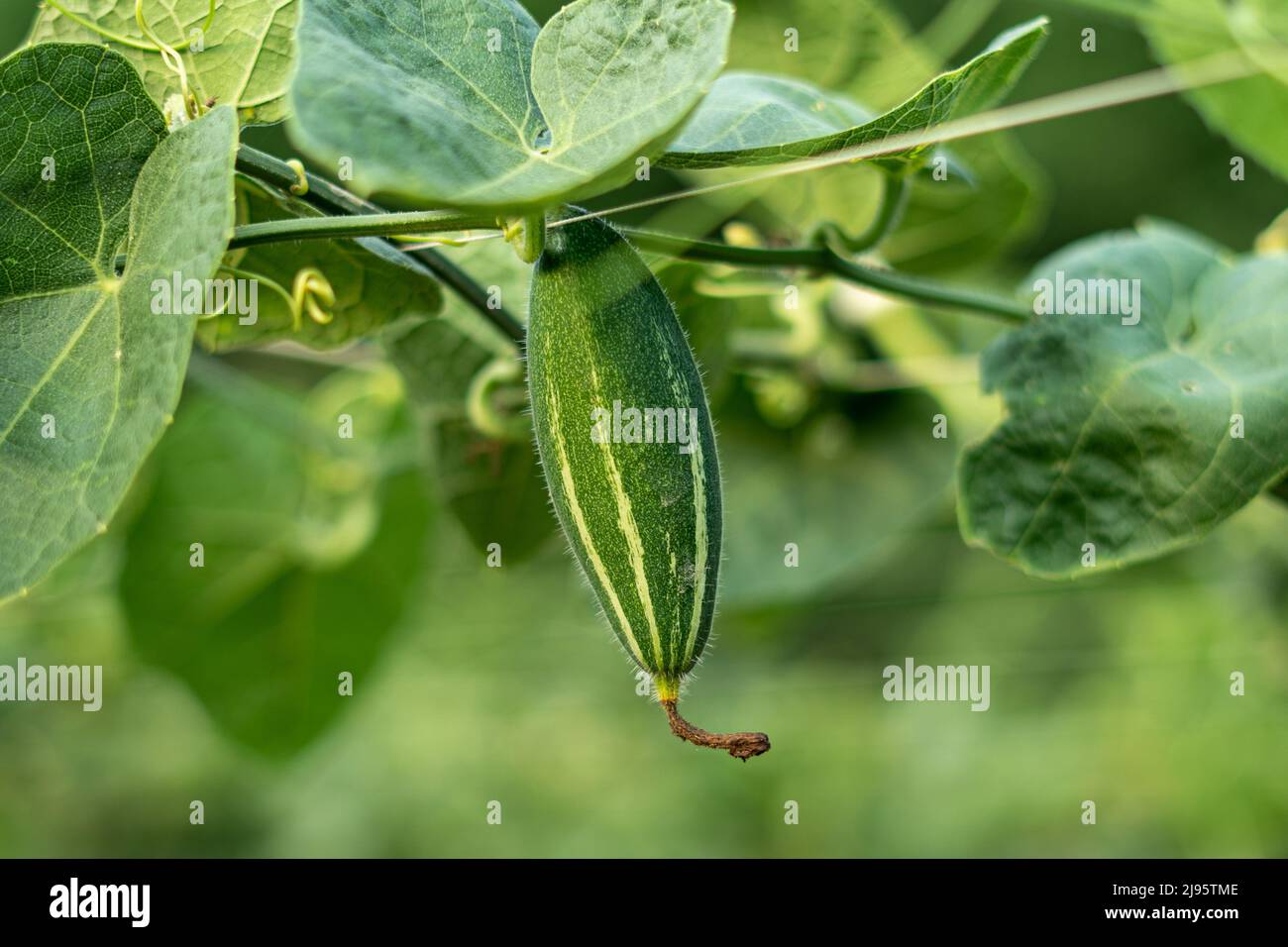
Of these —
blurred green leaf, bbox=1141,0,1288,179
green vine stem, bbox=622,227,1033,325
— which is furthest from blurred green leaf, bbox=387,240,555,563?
blurred green leaf, bbox=1141,0,1288,179

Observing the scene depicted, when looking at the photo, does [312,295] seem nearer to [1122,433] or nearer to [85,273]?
[85,273]

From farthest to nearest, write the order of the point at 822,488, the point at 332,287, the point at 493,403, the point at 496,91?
the point at 822,488, the point at 493,403, the point at 332,287, the point at 496,91

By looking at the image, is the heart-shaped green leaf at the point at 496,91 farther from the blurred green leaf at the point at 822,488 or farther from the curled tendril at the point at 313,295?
the blurred green leaf at the point at 822,488

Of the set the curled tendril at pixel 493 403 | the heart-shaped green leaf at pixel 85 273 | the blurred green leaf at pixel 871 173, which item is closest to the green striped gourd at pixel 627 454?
the heart-shaped green leaf at pixel 85 273

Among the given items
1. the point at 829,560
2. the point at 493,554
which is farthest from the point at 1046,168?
the point at 493,554

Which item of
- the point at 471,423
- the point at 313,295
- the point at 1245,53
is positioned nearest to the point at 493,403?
the point at 471,423

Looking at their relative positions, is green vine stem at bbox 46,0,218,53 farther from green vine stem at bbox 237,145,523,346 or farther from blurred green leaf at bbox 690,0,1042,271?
blurred green leaf at bbox 690,0,1042,271
